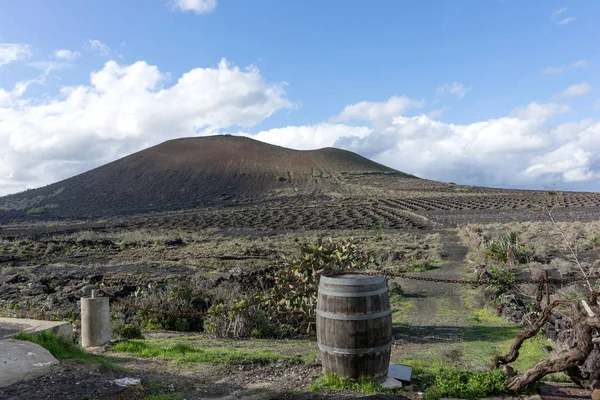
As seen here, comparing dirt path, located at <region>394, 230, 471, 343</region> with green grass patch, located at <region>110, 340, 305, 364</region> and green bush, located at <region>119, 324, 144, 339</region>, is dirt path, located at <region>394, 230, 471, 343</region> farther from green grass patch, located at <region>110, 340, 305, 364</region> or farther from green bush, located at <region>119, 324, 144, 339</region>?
green bush, located at <region>119, 324, 144, 339</region>

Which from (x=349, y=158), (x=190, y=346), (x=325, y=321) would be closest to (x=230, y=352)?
(x=190, y=346)

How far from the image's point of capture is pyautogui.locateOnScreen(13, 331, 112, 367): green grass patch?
669 cm

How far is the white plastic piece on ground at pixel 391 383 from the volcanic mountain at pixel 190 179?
70011mm

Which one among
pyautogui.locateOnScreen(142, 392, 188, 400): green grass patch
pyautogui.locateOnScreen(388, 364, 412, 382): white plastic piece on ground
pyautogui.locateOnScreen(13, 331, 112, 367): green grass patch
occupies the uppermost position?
pyautogui.locateOnScreen(13, 331, 112, 367): green grass patch

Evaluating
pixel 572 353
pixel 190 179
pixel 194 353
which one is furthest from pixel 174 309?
pixel 190 179

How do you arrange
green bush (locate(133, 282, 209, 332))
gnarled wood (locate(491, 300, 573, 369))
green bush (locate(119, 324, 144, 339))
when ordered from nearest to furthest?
gnarled wood (locate(491, 300, 573, 369))
green bush (locate(119, 324, 144, 339))
green bush (locate(133, 282, 209, 332))

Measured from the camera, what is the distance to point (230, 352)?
7.50 meters

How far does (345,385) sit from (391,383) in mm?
528

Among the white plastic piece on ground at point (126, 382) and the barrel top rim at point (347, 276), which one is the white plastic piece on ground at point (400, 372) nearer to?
the barrel top rim at point (347, 276)

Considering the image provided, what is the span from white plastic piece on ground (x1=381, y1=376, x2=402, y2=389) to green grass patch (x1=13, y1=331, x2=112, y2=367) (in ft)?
11.4

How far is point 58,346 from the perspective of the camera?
6.91 meters

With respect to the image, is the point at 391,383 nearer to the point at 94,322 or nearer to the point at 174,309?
the point at 94,322

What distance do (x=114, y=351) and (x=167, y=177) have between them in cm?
9168

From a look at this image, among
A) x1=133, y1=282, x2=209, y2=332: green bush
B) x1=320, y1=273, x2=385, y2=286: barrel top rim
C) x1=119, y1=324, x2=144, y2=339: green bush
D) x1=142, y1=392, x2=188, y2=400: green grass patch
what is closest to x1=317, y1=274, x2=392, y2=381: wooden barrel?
x1=320, y1=273, x2=385, y2=286: barrel top rim
